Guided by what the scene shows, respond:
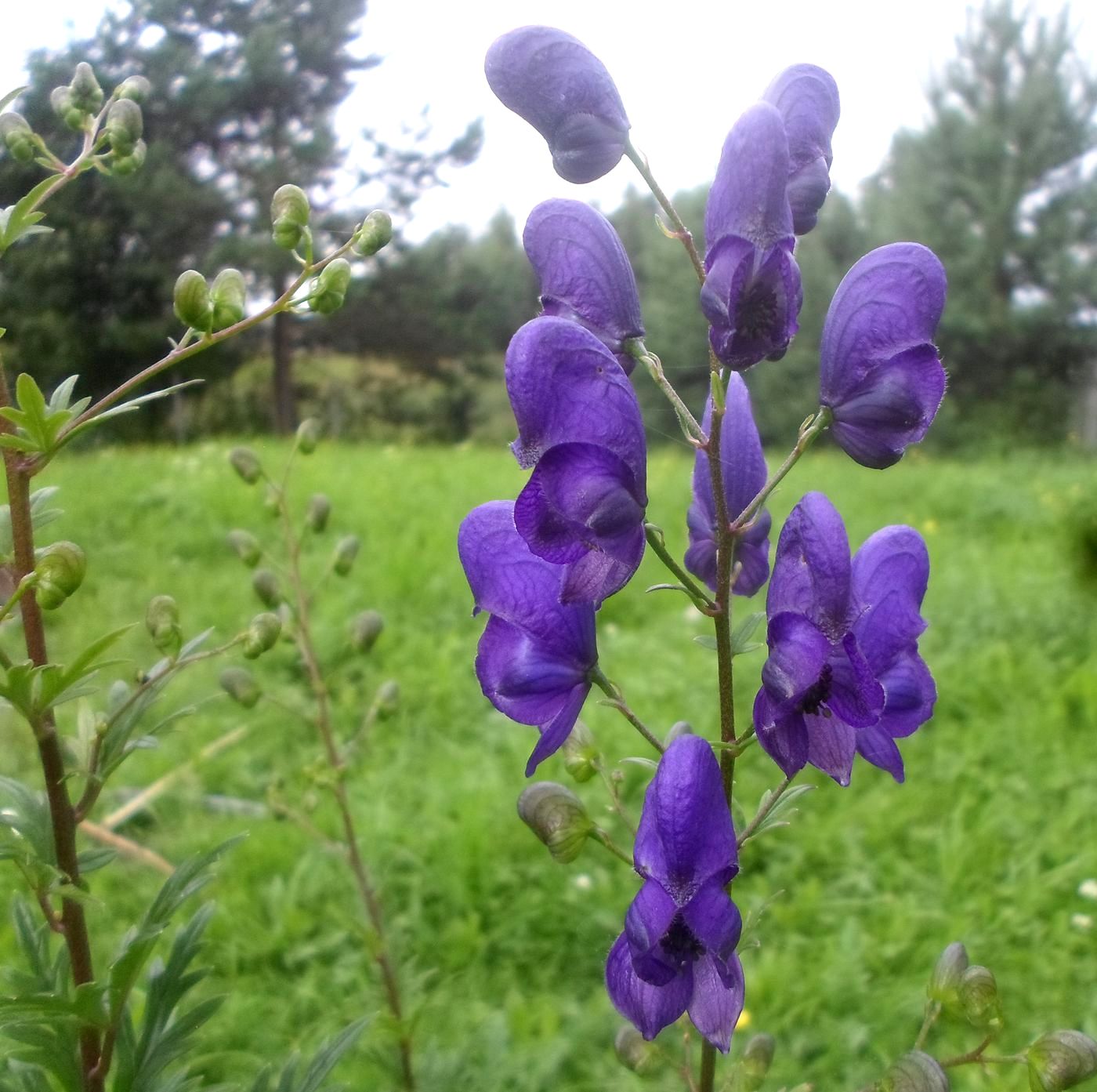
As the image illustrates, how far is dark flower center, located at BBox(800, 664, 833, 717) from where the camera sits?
75 centimetres

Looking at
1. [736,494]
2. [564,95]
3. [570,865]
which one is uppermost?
[564,95]

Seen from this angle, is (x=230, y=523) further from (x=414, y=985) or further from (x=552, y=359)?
(x=552, y=359)

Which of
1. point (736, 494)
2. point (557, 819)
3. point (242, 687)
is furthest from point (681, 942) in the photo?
point (242, 687)

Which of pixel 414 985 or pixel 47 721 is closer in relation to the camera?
pixel 47 721

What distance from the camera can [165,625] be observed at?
3.14ft

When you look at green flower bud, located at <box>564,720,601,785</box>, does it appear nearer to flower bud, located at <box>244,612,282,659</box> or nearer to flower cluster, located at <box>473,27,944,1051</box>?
flower cluster, located at <box>473,27,944,1051</box>

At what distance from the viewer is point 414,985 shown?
4.69 ft

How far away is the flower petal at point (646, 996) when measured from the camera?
78 cm

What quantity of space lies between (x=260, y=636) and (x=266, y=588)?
0.46 metres

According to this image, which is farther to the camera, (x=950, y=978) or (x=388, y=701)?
(x=388, y=701)

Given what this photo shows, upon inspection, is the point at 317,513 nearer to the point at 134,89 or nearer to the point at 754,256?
→ the point at 134,89

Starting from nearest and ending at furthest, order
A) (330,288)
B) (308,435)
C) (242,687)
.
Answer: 1. (330,288)
2. (242,687)
3. (308,435)

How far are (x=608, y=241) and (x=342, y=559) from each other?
2.86 ft

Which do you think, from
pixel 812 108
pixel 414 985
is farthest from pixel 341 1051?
pixel 812 108
